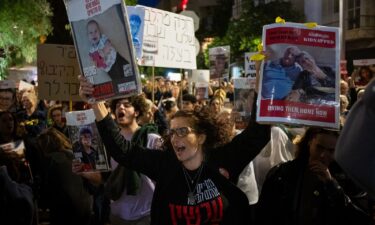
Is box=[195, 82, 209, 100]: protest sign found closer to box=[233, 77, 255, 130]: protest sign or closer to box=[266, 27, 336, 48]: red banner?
box=[233, 77, 255, 130]: protest sign

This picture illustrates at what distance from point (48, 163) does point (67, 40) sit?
16.5 metres

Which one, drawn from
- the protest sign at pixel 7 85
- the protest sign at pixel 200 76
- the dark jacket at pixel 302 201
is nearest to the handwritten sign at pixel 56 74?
the dark jacket at pixel 302 201

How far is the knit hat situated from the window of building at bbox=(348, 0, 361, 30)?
1185 inches

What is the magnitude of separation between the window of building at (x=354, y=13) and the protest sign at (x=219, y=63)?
863 inches

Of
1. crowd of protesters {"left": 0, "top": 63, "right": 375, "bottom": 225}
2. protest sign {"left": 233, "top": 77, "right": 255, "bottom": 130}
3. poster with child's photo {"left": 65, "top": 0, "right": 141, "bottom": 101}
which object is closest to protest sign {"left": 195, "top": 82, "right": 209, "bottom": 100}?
protest sign {"left": 233, "top": 77, "right": 255, "bottom": 130}

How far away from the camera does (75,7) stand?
12.2ft

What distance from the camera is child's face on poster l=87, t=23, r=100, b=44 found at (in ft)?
11.8

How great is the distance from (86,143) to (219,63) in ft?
20.6

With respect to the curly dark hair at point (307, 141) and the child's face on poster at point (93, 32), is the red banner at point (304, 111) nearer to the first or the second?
the curly dark hair at point (307, 141)

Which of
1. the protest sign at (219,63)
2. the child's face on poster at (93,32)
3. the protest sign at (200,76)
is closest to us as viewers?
the child's face on poster at (93,32)

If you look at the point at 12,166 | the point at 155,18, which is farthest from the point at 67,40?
the point at 12,166

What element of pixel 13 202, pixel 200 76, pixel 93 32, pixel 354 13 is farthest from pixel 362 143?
pixel 354 13

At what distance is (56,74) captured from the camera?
4.88 m

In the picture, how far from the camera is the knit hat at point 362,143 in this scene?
1354 mm
